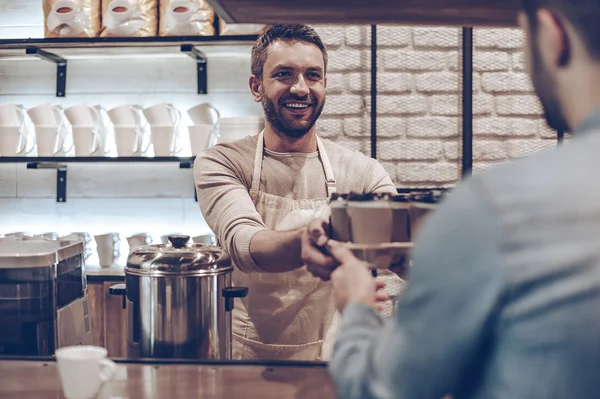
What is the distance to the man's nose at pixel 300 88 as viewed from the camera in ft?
6.14

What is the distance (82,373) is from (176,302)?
0.36m

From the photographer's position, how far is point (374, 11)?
1.09 meters

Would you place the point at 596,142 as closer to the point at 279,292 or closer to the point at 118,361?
the point at 118,361

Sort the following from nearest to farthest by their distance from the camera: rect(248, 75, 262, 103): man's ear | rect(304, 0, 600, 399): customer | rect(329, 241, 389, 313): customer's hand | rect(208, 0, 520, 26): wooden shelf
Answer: rect(304, 0, 600, 399): customer
rect(329, 241, 389, 313): customer's hand
rect(208, 0, 520, 26): wooden shelf
rect(248, 75, 262, 103): man's ear

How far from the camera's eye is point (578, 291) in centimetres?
57

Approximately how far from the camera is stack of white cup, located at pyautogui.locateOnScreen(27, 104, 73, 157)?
2756 mm

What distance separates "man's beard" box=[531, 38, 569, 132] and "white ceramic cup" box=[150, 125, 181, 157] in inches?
84.8

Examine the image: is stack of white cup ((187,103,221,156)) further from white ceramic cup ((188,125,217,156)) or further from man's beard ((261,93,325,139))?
man's beard ((261,93,325,139))

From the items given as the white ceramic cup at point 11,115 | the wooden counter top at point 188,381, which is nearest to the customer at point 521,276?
the wooden counter top at point 188,381

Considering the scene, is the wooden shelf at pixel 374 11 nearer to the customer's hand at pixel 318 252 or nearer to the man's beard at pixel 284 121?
the customer's hand at pixel 318 252

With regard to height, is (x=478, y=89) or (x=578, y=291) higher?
(x=478, y=89)

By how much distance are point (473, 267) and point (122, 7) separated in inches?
96.1

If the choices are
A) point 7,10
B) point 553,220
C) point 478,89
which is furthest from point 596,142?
point 7,10

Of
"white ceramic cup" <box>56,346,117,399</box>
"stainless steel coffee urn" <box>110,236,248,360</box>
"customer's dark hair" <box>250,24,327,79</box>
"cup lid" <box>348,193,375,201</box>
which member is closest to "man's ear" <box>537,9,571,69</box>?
"cup lid" <box>348,193,375,201</box>
